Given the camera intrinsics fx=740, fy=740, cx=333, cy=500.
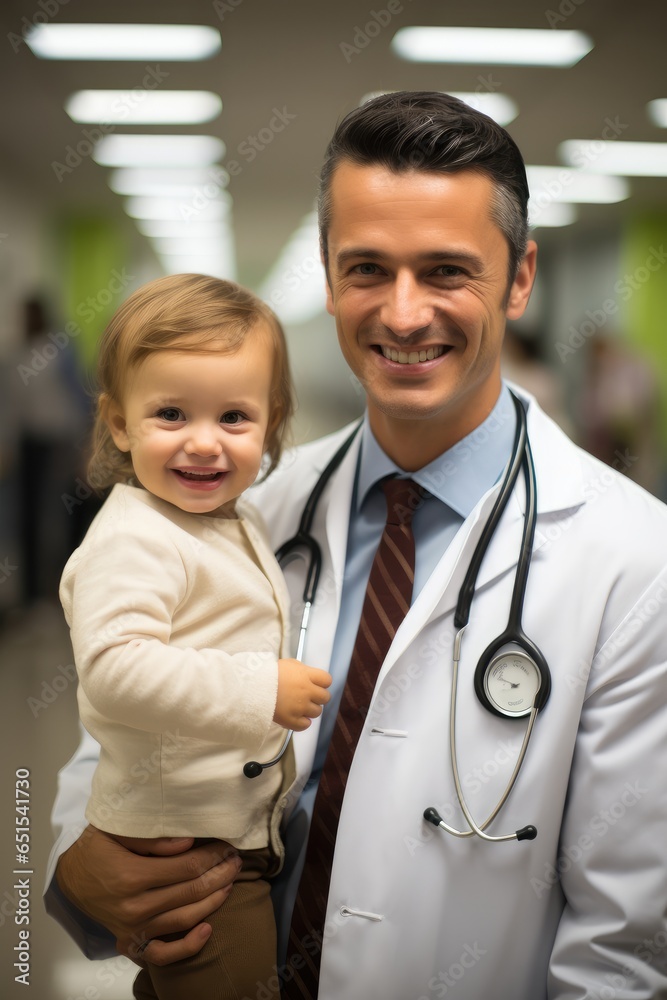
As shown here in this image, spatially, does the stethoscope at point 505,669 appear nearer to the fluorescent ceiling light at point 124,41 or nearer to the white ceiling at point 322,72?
the white ceiling at point 322,72

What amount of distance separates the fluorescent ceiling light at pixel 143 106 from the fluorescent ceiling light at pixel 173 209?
45cm

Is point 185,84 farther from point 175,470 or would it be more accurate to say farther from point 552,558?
point 552,558

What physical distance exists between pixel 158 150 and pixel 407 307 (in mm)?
1599

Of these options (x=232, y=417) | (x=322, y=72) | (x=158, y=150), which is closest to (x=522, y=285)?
(x=232, y=417)

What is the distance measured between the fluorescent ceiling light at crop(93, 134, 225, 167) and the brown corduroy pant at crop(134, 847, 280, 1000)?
1947 mm

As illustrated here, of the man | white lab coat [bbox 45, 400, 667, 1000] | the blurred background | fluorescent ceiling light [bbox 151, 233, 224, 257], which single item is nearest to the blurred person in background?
the blurred background

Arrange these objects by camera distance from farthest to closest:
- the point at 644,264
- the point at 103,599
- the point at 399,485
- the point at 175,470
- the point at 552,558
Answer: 1. the point at 644,264
2. the point at 399,485
3. the point at 552,558
4. the point at 175,470
5. the point at 103,599

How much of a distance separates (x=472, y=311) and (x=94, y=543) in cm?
60

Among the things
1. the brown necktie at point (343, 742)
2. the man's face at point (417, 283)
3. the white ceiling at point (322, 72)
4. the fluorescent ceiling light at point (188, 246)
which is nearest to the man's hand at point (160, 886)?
the brown necktie at point (343, 742)

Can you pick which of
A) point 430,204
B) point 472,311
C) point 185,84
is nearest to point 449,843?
point 472,311

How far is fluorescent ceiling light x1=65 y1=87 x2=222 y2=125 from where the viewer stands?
6.43ft

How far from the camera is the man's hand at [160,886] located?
3.03 feet

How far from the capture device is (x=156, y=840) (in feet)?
3.08

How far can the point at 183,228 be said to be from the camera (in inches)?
124
